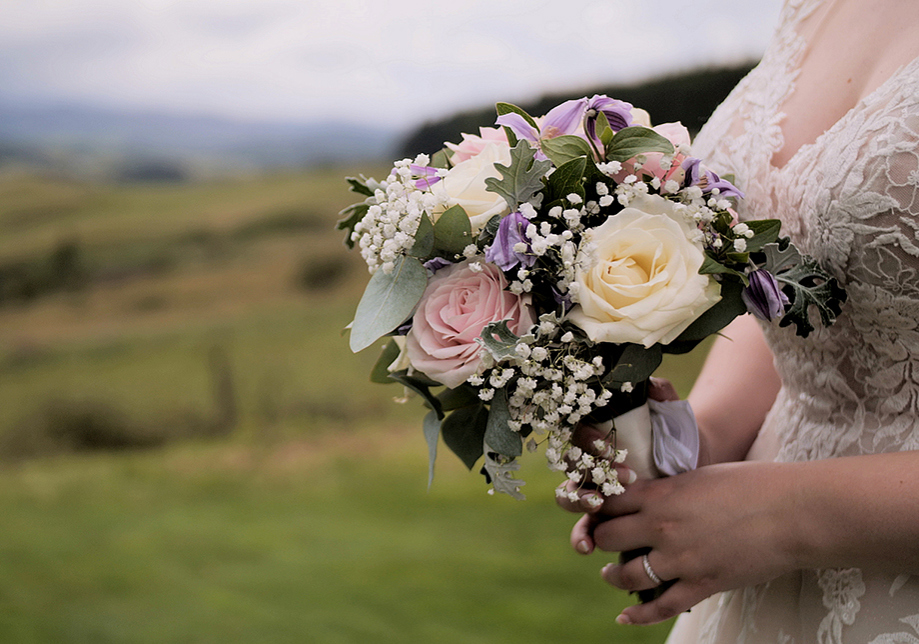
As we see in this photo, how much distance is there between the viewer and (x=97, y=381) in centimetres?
441

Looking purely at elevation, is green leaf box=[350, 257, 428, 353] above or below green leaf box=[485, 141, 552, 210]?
below

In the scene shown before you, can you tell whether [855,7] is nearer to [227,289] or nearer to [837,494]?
[837,494]

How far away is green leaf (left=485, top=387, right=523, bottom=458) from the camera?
0.76 meters

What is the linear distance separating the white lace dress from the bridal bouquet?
2.5 inches

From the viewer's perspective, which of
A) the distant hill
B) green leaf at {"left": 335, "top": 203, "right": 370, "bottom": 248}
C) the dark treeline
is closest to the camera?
green leaf at {"left": 335, "top": 203, "right": 370, "bottom": 248}

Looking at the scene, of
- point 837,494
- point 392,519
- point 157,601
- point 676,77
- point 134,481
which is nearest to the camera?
point 837,494

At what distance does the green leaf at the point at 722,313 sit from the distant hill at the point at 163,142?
13.6ft

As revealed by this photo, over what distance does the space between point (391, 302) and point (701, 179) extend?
0.36 meters

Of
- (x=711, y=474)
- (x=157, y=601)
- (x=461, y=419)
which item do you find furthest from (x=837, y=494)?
(x=157, y=601)

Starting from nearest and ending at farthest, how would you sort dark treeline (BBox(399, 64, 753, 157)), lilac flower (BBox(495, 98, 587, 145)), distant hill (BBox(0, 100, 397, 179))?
1. lilac flower (BBox(495, 98, 587, 145))
2. dark treeline (BBox(399, 64, 753, 157))
3. distant hill (BBox(0, 100, 397, 179))

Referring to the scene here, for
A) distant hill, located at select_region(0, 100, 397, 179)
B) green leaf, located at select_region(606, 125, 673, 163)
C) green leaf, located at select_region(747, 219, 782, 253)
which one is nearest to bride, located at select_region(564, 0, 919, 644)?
green leaf, located at select_region(747, 219, 782, 253)

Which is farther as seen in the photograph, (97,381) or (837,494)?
(97,381)

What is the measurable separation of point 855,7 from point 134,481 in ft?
14.0

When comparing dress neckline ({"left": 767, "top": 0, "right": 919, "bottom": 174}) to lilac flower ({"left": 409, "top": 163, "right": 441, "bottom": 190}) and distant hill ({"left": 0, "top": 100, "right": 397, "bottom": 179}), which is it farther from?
distant hill ({"left": 0, "top": 100, "right": 397, "bottom": 179})
